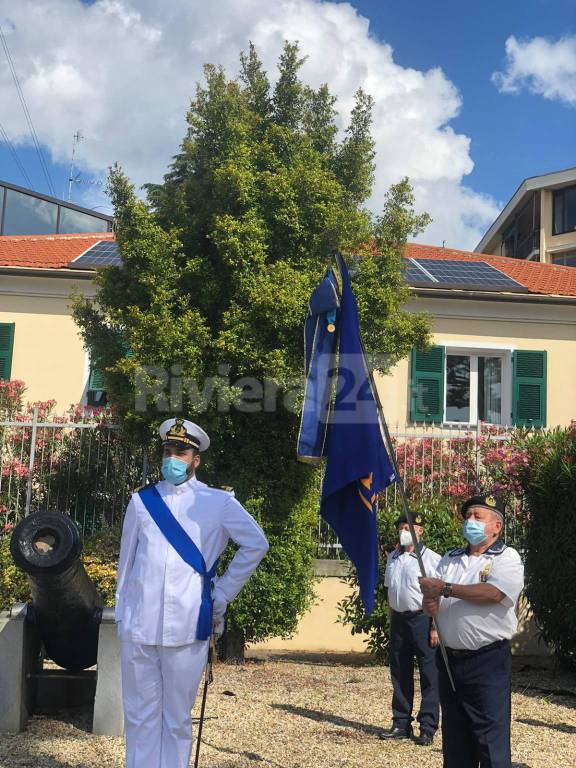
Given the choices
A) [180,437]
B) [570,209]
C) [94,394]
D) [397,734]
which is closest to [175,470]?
A: [180,437]

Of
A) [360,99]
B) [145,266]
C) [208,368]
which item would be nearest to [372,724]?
[208,368]

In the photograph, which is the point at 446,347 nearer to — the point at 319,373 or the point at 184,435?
the point at 319,373

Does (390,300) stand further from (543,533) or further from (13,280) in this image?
(13,280)

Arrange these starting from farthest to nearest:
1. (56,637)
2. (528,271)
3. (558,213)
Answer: (558,213)
(528,271)
(56,637)

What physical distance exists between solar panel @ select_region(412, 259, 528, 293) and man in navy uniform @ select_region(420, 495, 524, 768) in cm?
1132

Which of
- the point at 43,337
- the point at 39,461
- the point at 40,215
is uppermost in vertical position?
the point at 40,215

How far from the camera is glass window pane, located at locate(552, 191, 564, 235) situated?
98.5 feet

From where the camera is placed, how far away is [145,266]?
9383mm

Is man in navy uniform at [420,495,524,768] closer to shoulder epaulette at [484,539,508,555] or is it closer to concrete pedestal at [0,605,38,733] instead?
shoulder epaulette at [484,539,508,555]

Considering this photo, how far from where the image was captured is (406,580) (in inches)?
269

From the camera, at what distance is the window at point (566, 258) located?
3005 cm

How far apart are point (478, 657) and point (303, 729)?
2830 mm

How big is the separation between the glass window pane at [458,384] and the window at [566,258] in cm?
1590

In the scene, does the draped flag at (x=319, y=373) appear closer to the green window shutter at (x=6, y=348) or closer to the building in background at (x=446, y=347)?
the building in background at (x=446, y=347)
